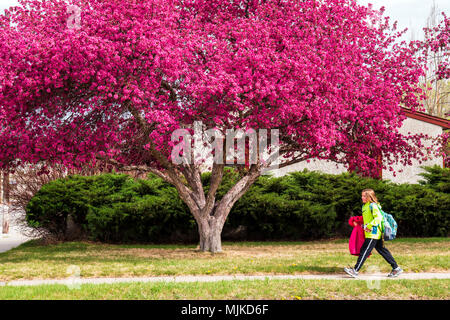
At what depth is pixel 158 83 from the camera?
10.6 meters

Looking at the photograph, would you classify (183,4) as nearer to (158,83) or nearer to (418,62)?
(158,83)

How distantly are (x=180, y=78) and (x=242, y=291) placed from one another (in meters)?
5.72

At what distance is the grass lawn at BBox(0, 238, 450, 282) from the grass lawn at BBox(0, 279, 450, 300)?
57cm

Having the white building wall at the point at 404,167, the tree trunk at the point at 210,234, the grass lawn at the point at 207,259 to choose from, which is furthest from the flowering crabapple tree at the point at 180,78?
the white building wall at the point at 404,167

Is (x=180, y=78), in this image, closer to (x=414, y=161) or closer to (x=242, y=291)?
(x=242, y=291)

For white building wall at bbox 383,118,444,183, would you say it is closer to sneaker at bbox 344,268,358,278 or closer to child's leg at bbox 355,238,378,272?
child's leg at bbox 355,238,378,272

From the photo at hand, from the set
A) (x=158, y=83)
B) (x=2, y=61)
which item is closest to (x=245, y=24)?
(x=158, y=83)

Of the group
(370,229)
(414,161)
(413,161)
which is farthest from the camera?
(414,161)

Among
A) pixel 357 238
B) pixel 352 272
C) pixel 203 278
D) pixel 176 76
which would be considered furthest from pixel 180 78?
pixel 352 272

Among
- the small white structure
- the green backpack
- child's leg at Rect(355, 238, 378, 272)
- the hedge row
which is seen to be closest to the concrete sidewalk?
child's leg at Rect(355, 238, 378, 272)

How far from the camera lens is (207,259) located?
11719mm

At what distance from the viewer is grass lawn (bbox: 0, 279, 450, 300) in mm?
6910

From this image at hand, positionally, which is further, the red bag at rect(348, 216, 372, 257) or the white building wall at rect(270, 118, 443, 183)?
the white building wall at rect(270, 118, 443, 183)

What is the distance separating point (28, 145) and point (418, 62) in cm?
1004
